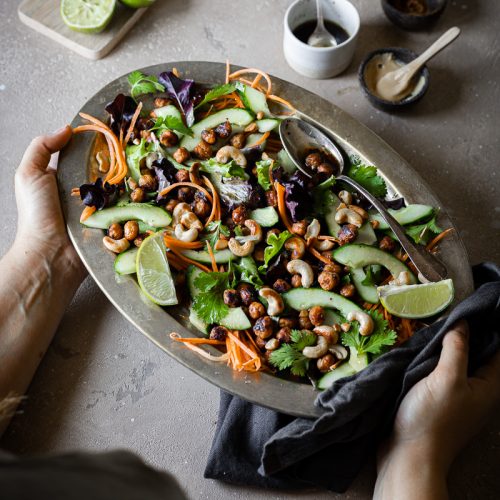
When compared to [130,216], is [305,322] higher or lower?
lower

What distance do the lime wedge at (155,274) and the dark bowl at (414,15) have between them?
157 centimetres

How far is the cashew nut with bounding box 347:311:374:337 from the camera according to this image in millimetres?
1763

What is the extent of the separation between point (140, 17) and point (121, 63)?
0.84 feet

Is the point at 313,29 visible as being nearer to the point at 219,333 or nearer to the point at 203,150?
the point at 203,150

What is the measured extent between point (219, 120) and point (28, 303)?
2.94 ft

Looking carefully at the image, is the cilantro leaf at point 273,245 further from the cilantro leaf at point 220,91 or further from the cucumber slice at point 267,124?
the cilantro leaf at point 220,91

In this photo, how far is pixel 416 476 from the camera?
5.66 ft

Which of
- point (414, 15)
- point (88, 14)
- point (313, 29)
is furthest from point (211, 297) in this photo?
point (414, 15)

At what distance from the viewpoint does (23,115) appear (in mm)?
2586

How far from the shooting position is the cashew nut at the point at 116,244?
1898 mm

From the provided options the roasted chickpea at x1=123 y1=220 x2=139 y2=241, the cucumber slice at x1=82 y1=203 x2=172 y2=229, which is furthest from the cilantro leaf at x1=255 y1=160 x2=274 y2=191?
the roasted chickpea at x1=123 y1=220 x2=139 y2=241

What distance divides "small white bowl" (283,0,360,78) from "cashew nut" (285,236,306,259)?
0.92 metres

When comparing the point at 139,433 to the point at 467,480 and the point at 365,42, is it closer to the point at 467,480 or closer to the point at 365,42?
the point at 467,480

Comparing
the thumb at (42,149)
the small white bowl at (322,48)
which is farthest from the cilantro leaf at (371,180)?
the thumb at (42,149)
